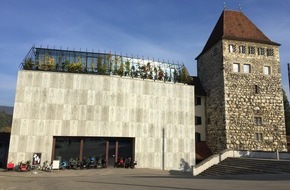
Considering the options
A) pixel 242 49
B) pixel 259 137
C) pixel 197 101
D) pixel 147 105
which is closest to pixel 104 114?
pixel 147 105

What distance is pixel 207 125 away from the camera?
36.4 m

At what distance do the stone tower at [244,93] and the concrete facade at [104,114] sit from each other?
536 centimetres

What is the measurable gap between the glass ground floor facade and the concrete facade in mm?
747

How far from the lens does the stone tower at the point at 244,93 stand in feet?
108

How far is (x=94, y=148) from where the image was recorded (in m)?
27.5

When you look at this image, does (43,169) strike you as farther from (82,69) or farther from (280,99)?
(280,99)

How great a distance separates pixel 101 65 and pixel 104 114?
5350mm

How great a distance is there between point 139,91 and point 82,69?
622 centimetres

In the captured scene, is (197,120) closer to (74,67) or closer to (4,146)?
(74,67)

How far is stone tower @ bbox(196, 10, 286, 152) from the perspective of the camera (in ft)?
108

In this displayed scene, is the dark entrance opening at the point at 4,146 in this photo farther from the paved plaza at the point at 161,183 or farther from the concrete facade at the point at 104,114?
the paved plaza at the point at 161,183

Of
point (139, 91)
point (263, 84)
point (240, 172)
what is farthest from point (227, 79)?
point (240, 172)

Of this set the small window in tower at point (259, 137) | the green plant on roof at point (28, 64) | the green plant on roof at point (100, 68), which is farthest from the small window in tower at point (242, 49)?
the green plant on roof at point (28, 64)

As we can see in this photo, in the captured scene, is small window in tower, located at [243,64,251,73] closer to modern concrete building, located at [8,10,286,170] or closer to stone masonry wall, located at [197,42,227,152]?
modern concrete building, located at [8,10,286,170]
